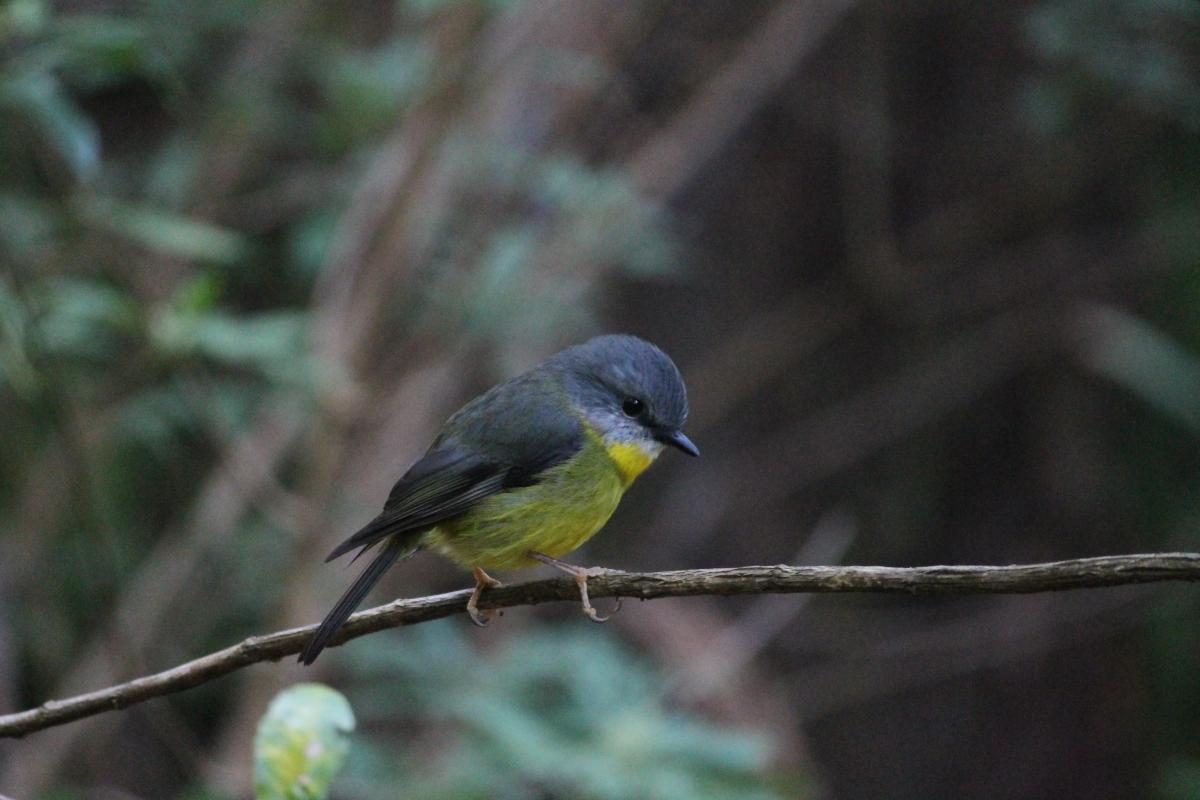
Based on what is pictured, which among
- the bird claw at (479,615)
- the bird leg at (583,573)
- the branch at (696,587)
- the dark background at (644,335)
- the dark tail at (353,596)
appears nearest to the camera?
the branch at (696,587)

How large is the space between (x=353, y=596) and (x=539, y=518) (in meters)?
0.65

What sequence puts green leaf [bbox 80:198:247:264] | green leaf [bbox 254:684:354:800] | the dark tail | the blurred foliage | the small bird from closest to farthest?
green leaf [bbox 254:684:354:800] → the dark tail → the small bird → green leaf [bbox 80:198:247:264] → the blurred foliage

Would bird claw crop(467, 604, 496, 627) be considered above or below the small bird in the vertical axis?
below

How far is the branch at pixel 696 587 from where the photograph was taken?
1681 mm

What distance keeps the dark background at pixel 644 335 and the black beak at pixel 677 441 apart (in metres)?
1.28

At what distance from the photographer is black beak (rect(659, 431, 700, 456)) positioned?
327cm

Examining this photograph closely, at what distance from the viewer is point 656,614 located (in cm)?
584

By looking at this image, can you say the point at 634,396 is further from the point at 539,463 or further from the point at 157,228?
the point at 157,228

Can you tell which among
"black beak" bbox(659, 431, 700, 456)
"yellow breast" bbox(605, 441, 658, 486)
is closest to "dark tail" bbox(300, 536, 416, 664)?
"yellow breast" bbox(605, 441, 658, 486)

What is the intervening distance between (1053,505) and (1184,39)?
9.29ft

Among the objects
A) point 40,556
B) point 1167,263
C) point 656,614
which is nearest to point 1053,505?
point 1167,263

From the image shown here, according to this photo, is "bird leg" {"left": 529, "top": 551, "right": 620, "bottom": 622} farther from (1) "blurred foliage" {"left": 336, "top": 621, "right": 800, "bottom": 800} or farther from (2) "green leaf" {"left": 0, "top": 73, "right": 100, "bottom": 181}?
(2) "green leaf" {"left": 0, "top": 73, "right": 100, "bottom": 181}

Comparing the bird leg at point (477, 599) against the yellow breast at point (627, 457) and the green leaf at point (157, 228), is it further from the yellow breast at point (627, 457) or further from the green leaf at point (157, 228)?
the green leaf at point (157, 228)

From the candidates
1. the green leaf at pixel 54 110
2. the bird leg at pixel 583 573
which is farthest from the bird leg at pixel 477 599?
the green leaf at pixel 54 110
